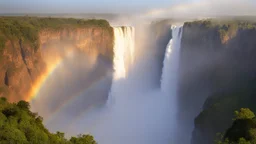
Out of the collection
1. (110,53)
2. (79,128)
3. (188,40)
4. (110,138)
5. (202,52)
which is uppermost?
(110,53)

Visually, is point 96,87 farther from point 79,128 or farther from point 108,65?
point 79,128

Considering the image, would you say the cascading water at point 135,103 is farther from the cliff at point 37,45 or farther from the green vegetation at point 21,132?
the green vegetation at point 21,132

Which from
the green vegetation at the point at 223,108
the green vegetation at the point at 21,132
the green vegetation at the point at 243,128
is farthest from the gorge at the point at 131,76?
the green vegetation at the point at 21,132

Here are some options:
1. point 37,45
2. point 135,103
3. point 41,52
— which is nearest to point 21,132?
point 37,45

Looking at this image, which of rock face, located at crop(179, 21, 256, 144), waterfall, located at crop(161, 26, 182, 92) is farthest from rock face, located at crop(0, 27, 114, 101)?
rock face, located at crop(179, 21, 256, 144)

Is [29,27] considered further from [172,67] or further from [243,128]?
[243,128]

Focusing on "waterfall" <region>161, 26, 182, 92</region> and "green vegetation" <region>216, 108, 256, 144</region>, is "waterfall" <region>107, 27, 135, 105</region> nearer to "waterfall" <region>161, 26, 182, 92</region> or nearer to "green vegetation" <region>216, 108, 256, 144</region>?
"waterfall" <region>161, 26, 182, 92</region>

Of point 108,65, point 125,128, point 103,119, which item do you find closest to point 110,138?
point 125,128
